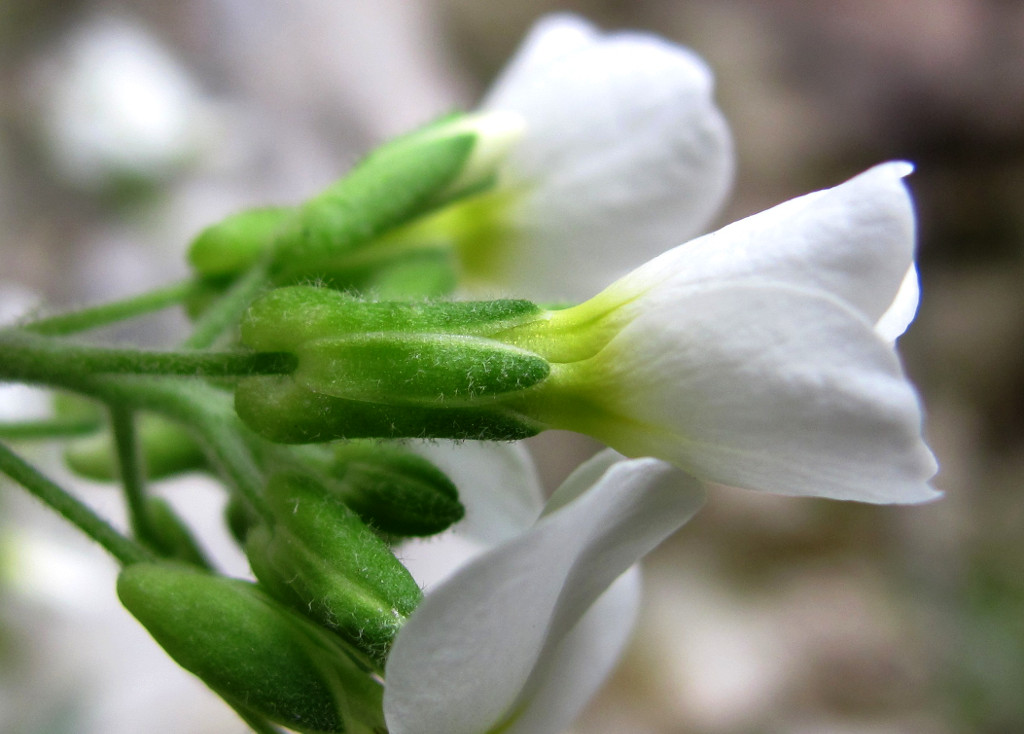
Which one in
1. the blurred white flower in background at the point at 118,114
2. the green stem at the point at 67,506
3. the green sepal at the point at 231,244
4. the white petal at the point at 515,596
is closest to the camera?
the white petal at the point at 515,596

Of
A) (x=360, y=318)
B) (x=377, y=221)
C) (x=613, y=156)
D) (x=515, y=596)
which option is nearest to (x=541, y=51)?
(x=613, y=156)

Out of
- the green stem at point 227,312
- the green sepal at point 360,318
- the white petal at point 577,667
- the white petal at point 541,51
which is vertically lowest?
the white petal at point 577,667

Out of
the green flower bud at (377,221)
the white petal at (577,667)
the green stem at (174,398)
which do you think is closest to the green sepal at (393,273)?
the green flower bud at (377,221)

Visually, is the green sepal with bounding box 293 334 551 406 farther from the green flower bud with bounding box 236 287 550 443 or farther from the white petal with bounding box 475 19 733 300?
the white petal with bounding box 475 19 733 300

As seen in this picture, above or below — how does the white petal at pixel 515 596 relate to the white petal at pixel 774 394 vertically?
below

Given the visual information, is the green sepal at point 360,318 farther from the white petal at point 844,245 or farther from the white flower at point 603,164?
the white flower at point 603,164

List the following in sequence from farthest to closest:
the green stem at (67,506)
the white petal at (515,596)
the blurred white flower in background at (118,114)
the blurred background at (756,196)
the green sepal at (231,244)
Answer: the blurred background at (756,196)
the blurred white flower in background at (118,114)
the green sepal at (231,244)
the green stem at (67,506)
the white petal at (515,596)
